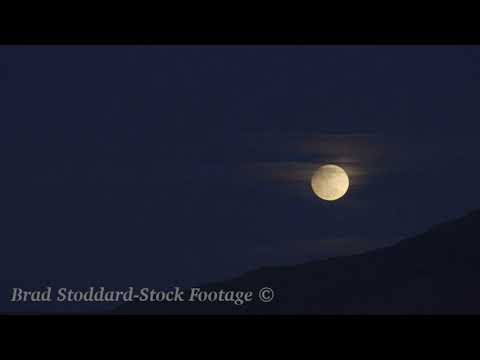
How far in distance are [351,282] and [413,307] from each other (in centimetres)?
725

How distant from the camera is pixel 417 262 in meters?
99.2
